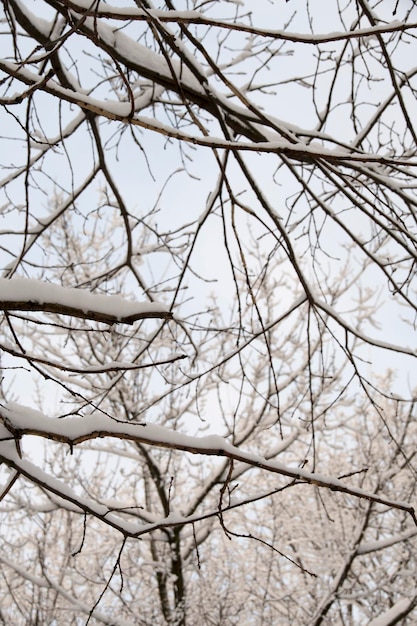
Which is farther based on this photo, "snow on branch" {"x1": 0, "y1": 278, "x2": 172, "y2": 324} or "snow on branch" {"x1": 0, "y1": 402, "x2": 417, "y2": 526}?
"snow on branch" {"x1": 0, "y1": 402, "x2": 417, "y2": 526}

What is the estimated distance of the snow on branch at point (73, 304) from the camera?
108 cm

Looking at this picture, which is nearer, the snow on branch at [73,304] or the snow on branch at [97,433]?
the snow on branch at [73,304]

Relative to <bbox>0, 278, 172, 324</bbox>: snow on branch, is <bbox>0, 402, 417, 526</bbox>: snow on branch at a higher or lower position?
lower

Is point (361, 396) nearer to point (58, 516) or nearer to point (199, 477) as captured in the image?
point (199, 477)

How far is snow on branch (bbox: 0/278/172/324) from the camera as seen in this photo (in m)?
1.08

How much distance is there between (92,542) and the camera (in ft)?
37.4

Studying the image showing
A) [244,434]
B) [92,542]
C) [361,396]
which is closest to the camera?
[244,434]

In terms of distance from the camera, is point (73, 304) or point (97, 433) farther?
point (97, 433)

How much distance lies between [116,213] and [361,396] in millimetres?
5525

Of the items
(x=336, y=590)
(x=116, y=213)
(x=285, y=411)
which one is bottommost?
(x=336, y=590)

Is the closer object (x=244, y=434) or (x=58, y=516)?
(x=244, y=434)

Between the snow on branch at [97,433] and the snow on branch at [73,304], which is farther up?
the snow on branch at [73,304]

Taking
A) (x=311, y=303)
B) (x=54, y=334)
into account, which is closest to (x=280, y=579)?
(x=54, y=334)

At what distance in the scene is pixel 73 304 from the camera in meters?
1.10
